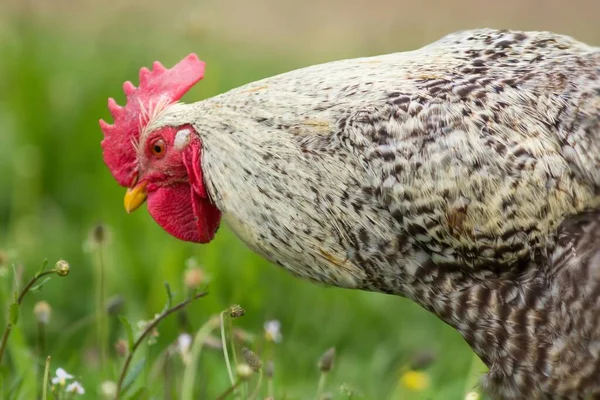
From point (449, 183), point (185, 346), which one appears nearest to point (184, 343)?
point (185, 346)

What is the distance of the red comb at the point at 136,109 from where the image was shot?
376 centimetres

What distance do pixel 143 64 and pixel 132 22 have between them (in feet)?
4.54

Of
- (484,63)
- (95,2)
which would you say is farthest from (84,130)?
(95,2)

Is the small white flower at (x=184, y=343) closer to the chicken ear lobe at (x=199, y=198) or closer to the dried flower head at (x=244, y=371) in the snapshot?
the chicken ear lobe at (x=199, y=198)

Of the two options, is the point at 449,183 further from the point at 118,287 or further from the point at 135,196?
the point at 118,287

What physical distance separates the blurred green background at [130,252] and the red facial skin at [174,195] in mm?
541

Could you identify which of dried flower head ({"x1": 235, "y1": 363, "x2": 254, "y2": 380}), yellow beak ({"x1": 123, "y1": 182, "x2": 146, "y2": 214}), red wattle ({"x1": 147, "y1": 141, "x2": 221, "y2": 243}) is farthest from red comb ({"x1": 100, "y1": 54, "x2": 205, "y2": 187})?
dried flower head ({"x1": 235, "y1": 363, "x2": 254, "y2": 380})

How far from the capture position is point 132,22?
8.55 m

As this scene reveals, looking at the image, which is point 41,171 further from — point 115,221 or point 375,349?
point 375,349

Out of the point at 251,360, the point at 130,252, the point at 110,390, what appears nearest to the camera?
the point at 251,360

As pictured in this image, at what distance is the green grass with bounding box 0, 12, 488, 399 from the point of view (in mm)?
4160

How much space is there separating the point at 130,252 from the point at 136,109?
5.97ft

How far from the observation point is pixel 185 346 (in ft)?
11.1

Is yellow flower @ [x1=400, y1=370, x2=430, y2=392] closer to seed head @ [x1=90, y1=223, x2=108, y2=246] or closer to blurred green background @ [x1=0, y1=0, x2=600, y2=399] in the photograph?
blurred green background @ [x1=0, y1=0, x2=600, y2=399]
